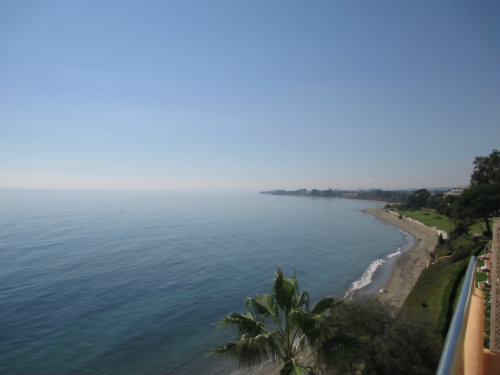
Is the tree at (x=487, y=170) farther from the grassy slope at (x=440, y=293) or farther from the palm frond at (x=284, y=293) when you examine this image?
the palm frond at (x=284, y=293)

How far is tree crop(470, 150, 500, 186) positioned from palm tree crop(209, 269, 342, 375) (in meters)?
54.3

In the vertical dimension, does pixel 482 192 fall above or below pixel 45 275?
above

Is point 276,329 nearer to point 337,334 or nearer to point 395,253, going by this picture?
point 337,334

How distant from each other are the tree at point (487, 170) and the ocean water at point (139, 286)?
59.5 ft

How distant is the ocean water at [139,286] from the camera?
19812 mm

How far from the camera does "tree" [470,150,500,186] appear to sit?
48416mm

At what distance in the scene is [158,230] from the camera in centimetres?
7000

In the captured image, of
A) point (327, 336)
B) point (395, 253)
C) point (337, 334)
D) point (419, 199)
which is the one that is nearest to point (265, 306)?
point (327, 336)

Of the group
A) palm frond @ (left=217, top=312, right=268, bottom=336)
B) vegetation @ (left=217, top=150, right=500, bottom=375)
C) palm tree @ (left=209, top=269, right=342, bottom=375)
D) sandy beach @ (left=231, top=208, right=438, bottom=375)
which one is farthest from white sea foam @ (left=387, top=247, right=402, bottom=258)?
palm frond @ (left=217, top=312, right=268, bottom=336)

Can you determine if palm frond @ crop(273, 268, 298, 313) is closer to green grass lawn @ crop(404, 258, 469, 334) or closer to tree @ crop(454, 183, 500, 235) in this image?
green grass lawn @ crop(404, 258, 469, 334)

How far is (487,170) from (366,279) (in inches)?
1266

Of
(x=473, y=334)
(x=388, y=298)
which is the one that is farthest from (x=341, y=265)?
(x=473, y=334)

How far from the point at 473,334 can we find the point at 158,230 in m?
70.5

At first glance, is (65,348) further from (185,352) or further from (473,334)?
(473,334)
